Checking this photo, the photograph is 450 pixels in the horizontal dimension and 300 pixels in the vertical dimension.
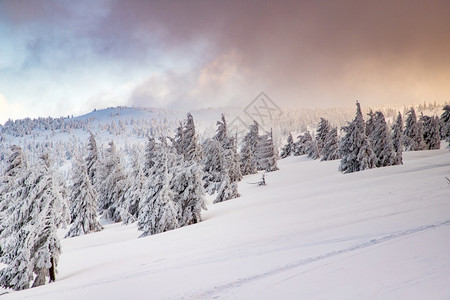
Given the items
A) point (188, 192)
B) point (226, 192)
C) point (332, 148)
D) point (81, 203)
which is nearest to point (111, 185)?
point (81, 203)

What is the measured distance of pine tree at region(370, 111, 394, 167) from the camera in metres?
38.8

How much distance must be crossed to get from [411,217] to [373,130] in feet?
127

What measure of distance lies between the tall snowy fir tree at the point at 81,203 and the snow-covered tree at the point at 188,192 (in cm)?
1793

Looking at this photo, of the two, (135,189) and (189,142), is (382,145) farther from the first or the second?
(135,189)

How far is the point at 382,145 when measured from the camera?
131 ft

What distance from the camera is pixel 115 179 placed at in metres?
40.8

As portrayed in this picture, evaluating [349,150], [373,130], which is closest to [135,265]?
[349,150]

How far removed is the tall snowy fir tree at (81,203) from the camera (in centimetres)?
3375

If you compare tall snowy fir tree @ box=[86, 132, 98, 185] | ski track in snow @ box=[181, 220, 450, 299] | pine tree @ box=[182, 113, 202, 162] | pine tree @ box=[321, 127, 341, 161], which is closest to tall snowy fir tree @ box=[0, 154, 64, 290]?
ski track in snow @ box=[181, 220, 450, 299]

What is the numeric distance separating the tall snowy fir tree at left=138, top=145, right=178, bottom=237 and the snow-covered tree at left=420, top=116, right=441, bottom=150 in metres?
74.3

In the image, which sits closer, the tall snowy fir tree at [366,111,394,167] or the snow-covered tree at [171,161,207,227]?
the snow-covered tree at [171,161,207,227]

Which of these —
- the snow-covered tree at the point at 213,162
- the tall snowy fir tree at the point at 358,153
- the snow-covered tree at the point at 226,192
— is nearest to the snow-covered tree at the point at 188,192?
the snow-covered tree at the point at 226,192

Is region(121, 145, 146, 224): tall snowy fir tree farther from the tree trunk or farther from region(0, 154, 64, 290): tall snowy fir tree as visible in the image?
the tree trunk

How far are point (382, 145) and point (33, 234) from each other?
143 feet
